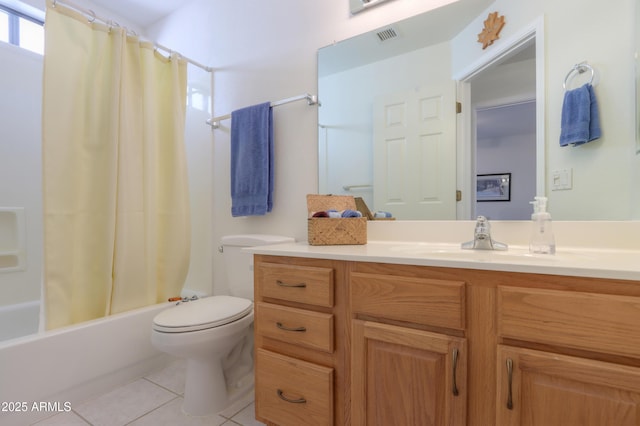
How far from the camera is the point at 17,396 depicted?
1.22 meters

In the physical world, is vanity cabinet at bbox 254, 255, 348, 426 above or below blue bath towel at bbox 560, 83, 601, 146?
below

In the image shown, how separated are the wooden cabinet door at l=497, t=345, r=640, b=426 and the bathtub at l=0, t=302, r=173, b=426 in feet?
5.52

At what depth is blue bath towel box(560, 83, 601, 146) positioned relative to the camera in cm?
103

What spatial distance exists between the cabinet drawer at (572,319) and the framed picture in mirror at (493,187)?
0.59m

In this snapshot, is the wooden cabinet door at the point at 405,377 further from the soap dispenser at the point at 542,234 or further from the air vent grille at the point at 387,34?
the air vent grille at the point at 387,34

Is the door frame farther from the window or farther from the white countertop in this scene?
the window

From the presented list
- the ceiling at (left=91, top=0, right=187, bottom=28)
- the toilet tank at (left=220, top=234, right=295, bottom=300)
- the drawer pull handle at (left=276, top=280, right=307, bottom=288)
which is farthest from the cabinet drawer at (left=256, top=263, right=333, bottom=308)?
the ceiling at (left=91, top=0, right=187, bottom=28)

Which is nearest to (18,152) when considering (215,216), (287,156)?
(215,216)

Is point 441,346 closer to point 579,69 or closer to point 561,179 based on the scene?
point 561,179

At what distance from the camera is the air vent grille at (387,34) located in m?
1.45

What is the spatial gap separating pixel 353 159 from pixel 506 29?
83cm

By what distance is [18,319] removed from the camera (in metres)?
1.84

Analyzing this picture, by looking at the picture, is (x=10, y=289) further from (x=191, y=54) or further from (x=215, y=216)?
(x=191, y=54)

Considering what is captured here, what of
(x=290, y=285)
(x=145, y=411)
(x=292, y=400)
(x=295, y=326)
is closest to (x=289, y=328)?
(x=295, y=326)
